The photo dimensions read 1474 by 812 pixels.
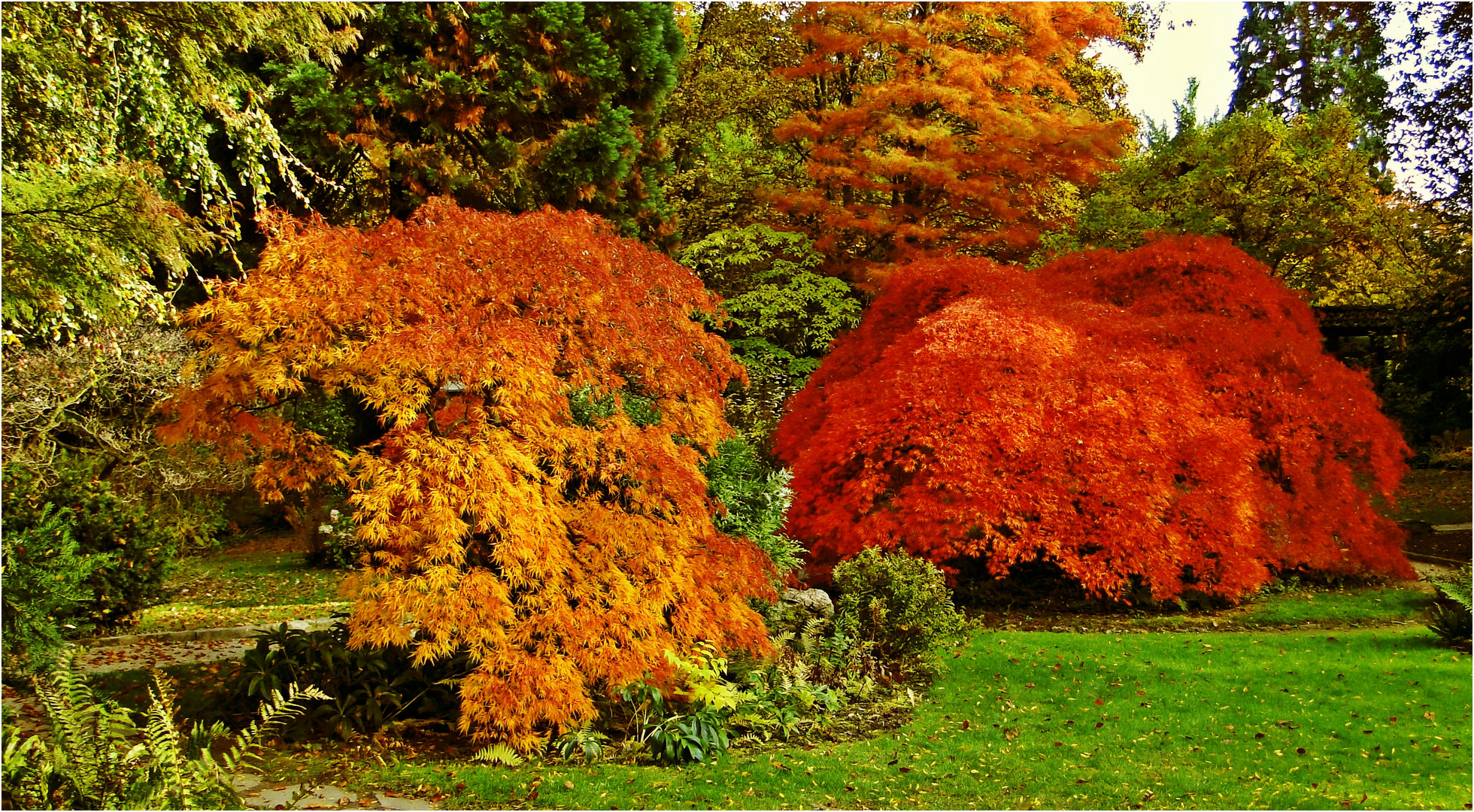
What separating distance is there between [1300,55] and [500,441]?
28.6 m

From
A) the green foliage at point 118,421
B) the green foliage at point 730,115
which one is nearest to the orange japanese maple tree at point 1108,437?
the green foliage at point 118,421

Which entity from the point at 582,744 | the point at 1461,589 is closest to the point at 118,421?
the point at 582,744

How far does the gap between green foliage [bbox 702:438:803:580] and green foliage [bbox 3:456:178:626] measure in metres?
5.14

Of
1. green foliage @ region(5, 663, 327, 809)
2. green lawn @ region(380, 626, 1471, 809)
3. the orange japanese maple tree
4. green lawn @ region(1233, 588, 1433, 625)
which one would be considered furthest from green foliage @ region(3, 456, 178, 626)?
green lawn @ region(1233, 588, 1433, 625)

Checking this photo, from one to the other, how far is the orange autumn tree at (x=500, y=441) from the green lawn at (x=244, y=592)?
186 inches

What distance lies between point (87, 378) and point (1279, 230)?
17.6 meters

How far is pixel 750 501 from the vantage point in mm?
8766

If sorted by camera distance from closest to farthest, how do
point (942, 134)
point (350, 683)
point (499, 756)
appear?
point (499, 756) < point (350, 683) < point (942, 134)

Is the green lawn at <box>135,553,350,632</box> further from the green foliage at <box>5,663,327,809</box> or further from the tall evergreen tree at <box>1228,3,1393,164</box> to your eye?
the tall evergreen tree at <box>1228,3,1393,164</box>

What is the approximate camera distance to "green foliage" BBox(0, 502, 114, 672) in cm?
684

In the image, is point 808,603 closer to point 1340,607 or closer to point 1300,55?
point 1340,607

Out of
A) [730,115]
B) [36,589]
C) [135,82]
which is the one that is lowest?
[36,589]

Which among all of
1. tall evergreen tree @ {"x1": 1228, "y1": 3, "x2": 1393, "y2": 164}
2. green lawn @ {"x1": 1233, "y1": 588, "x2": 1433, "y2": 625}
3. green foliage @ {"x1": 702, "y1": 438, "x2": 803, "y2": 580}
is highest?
tall evergreen tree @ {"x1": 1228, "y1": 3, "x2": 1393, "y2": 164}

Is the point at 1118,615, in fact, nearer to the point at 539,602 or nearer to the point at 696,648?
the point at 696,648
